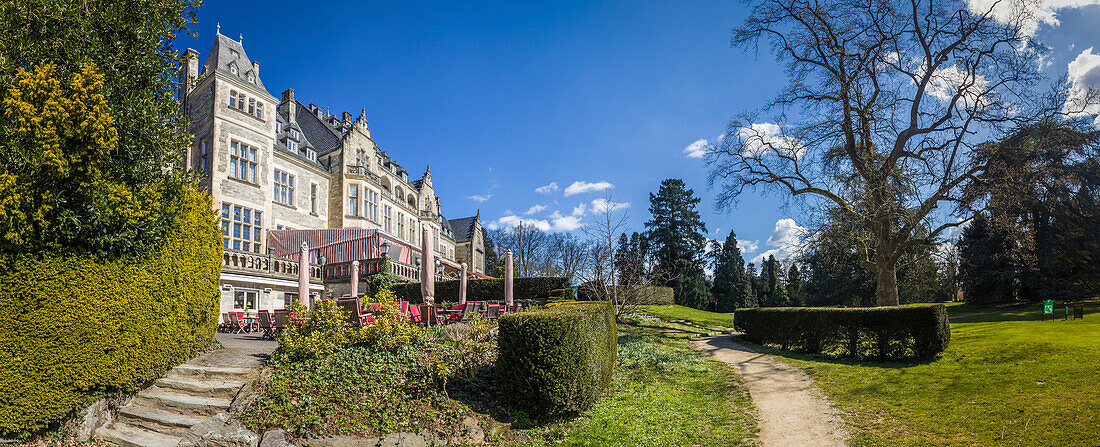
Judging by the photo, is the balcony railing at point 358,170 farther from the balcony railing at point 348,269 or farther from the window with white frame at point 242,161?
the balcony railing at point 348,269

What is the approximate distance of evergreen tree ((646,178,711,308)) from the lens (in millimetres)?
48469

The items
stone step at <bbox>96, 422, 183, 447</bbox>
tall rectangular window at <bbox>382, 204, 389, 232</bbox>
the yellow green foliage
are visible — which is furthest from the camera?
tall rectangular window at <bbox>382, 204, 389, 232</bbox>

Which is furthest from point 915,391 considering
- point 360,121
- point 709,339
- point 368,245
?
point 360,121

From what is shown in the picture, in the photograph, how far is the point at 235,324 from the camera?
15.9 meters

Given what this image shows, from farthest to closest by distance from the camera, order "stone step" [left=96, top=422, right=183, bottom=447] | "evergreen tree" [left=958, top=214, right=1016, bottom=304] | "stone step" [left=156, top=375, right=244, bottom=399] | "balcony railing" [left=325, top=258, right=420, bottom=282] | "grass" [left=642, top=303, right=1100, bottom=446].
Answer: "evergreen tree" [left=958, top=214, right=1016, bottom=304], "balcony railing" [left=325, top=258, right=420, bottom=282], "stone step" [left=156, top=375, right=244, bottom=399], "grass" [left=642, top=303, right=1100, bottom=446], "stone step" [left=96, top=422, right=183, bottom=447]

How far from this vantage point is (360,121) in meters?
34.4

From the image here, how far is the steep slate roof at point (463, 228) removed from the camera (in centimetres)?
6091

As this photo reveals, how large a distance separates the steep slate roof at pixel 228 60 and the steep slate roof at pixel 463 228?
3527 centimetres

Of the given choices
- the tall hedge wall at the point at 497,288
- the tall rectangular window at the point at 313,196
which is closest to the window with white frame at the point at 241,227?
the tall rectangular window at the point at 313,196

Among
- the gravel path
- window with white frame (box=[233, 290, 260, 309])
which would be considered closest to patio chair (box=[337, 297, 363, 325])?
the gravel path

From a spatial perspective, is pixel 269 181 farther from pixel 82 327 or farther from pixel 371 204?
pixel 82 327

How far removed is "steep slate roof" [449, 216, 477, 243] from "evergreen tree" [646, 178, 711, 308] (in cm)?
2150

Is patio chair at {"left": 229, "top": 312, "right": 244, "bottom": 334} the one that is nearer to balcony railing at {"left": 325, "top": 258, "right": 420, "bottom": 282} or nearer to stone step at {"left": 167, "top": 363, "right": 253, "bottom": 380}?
stone step at {"left": 167, "top": 363, "right": 253, "bottom": 380}

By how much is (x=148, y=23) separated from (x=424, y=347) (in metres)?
7.76
